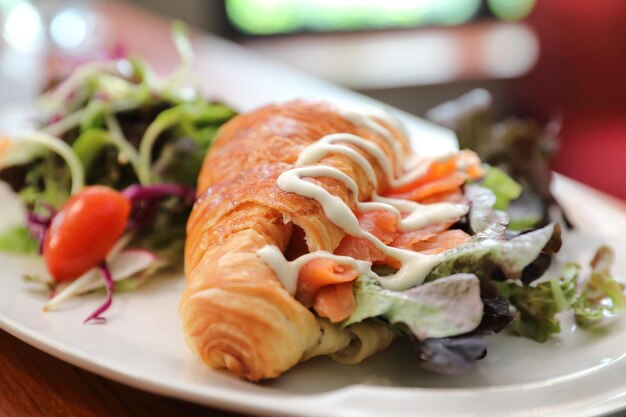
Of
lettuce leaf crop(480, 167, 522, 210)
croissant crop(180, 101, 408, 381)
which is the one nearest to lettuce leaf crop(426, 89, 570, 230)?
lettuce leaf crop(480, 167, 522, 210)

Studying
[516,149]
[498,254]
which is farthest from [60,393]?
[516,149]

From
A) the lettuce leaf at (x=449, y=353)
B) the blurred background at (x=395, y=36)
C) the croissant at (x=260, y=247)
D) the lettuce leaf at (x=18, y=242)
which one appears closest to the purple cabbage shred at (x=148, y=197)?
the lettuce leaf at (x=18, y=242)

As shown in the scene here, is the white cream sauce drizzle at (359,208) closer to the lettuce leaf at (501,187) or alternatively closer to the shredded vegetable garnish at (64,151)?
the lettuce leaf at (501,187)

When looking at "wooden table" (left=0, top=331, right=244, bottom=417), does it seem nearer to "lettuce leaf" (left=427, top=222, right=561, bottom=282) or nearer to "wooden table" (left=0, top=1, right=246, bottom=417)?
"wooden table" (left=0, top=1, right=246, bottom=417)

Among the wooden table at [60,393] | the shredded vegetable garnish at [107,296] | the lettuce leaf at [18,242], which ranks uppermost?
the wooden table at [60,393]

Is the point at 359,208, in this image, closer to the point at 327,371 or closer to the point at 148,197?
the point at 327,371

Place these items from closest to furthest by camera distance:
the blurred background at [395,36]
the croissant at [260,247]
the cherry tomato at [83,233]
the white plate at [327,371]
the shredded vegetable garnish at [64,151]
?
the white plate at [327,371], the croissant at [260,247], the cherry tomato at [83,233], the shredded vegetable garnish at [64,151], the blurred background at [395,36]
